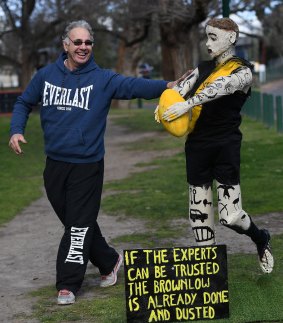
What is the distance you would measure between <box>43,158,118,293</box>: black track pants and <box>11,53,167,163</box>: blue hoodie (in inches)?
3.3

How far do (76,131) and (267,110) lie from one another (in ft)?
56.9

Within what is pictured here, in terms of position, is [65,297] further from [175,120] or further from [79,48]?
[79,48]

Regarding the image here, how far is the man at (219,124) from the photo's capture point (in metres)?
5.98

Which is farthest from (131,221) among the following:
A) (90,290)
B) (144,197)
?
(90,290)

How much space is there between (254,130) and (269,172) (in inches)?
352

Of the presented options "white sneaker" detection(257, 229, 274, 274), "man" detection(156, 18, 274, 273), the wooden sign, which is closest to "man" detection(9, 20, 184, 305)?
"man" detection(156, 18, 274, 273)

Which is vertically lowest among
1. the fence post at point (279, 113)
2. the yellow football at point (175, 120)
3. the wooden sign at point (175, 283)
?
the fence post at point (279, 113)

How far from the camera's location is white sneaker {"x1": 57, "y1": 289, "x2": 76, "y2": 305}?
20.1ft

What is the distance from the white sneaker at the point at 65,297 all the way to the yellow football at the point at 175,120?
1.33 metres

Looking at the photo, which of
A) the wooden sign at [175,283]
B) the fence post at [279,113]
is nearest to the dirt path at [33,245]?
the wooden sign at [175,283]

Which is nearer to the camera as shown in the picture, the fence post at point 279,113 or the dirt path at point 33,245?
the dirt path at point 33,245

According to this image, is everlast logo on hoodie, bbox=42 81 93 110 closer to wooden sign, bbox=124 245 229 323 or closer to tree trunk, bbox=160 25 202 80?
wooden sign, bbox=124 245 229 323

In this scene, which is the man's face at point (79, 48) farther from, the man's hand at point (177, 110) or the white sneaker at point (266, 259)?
the white sneaker at point (266, 259)

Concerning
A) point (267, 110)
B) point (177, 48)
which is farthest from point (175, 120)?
point (267, 110)
